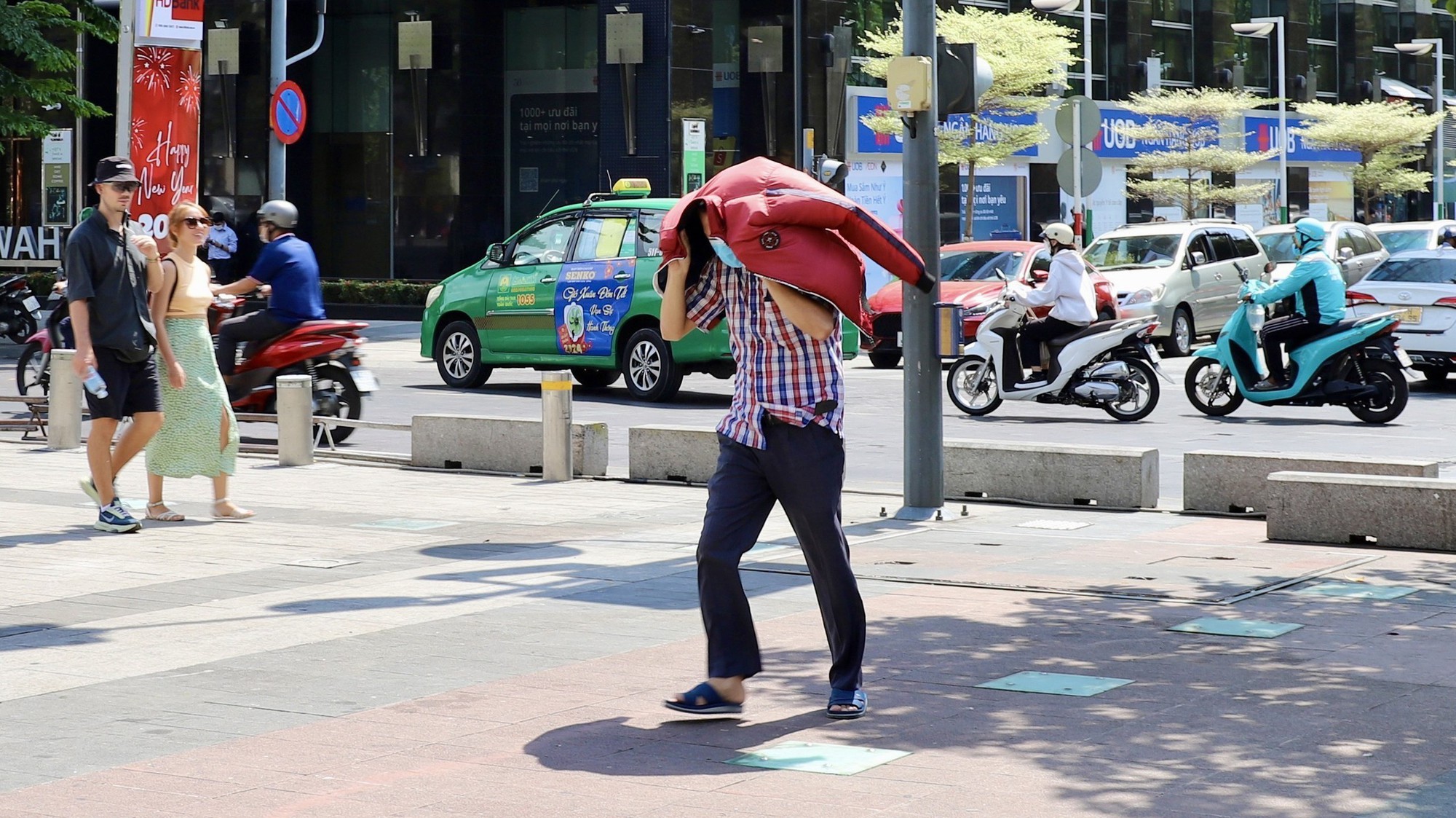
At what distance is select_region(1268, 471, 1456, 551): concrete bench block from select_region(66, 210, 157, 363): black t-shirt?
5.80 metres

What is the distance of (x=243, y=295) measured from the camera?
1507 centimetres

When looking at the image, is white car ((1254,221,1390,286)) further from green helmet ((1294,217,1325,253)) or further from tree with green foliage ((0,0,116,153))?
tree with green foliage ((0,0,116,153))

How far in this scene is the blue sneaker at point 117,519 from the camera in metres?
9.94

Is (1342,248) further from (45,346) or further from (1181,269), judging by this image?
(45,346)

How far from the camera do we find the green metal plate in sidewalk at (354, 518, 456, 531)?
10438 mm

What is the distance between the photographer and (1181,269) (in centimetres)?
2480

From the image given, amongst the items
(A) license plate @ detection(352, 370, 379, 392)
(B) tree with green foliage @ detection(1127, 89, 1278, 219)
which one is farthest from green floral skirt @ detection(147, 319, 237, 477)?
(B) tree with green foliage @ detection(1127, 89, 1278, 219)

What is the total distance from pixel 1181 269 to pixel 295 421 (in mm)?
14504

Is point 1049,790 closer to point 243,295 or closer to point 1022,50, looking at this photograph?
point 243,295

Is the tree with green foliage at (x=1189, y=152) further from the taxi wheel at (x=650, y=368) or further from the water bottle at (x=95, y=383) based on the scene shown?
the water bottle at (x=95, y=383)

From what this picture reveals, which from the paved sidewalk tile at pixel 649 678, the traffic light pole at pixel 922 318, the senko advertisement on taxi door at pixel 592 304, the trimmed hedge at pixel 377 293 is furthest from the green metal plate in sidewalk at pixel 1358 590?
the trimmed hedge at pixel 377 293

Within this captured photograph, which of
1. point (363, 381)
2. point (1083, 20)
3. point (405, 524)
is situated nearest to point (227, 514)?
point (405, 524)

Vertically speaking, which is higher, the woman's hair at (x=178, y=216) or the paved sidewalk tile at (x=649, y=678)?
the woman's hair at (x=178, y=216)

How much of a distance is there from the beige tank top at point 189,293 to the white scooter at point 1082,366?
8.46 m
